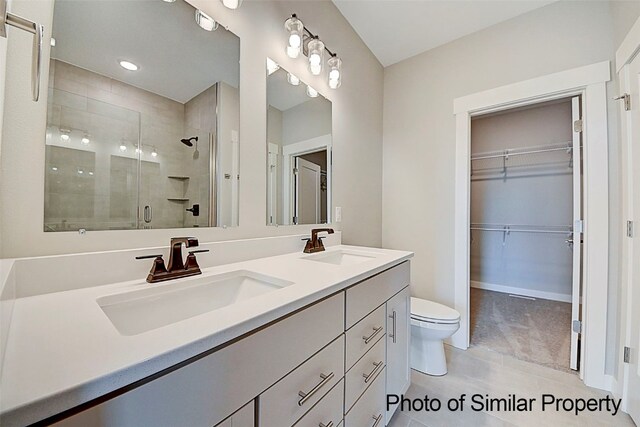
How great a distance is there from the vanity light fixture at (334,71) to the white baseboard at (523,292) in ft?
11.4

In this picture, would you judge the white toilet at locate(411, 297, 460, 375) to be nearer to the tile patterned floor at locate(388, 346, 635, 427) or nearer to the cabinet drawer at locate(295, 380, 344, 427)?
the tile patterned floor at locate(388, 346, 635, 427)

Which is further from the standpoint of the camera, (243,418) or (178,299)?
(178,299)

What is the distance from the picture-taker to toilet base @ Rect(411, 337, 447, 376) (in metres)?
1.68

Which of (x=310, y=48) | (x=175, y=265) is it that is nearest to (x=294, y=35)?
(x=310, y=48)

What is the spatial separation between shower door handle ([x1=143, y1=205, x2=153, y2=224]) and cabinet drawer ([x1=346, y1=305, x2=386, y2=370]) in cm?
82

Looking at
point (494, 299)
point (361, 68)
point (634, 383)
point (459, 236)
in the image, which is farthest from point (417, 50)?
point (494, 299)

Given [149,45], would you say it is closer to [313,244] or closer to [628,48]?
[313,244]

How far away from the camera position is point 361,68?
2170 millimetres

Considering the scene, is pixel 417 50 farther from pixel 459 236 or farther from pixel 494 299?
pixel 494 299

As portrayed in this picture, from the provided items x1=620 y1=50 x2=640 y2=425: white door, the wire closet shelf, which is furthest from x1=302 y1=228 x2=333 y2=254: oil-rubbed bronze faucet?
the wire closet shelf

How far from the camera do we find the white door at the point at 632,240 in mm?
1277

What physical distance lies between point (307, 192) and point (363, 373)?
1.05m

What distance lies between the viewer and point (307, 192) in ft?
5.41

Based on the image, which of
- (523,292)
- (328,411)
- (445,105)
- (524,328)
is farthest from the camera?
(523,292)
